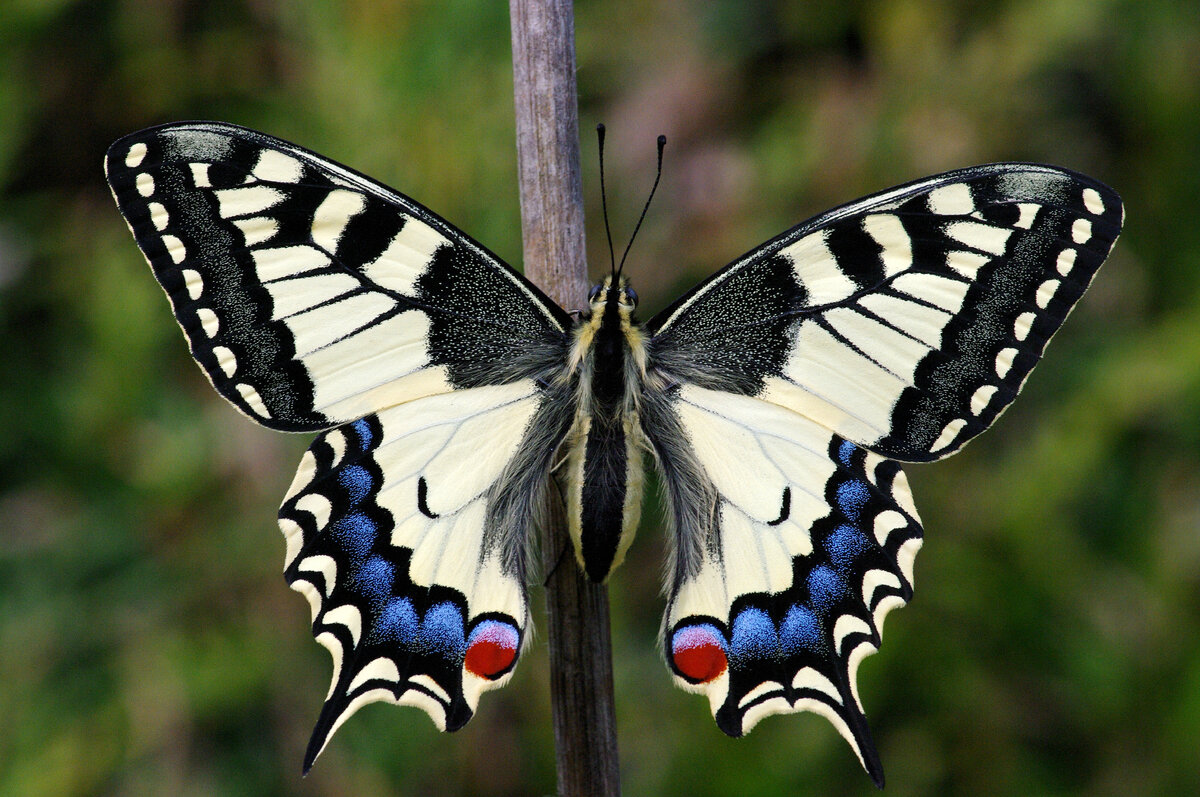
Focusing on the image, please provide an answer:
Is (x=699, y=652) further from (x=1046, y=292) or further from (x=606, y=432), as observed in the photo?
(x=1046, y=292)

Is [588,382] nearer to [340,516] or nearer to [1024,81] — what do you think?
[340,516]

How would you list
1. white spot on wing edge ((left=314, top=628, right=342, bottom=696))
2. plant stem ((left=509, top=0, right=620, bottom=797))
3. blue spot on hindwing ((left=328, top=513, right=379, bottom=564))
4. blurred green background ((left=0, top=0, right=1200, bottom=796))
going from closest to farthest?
plant stem ((left=509, top=0, right=620, bottom=797)), white spot on wing edge ((left=314, top=628, right=342, bottom=696)), blue spot on hindwing ((left=328, top=513, right=379, bottom=564)), blurred green background ((left=0, top=0, right=1200, bottom=796))

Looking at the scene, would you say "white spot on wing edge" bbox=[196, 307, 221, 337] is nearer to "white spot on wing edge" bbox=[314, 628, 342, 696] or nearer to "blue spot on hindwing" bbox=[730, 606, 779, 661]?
"white spot on wing edge" bbox=[314, 628, 342, 696]

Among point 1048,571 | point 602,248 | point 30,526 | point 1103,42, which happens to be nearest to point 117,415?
point 30,526

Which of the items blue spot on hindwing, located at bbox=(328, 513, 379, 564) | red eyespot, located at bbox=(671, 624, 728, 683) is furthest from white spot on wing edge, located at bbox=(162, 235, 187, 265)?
red eyespot, located at bbox=(671, 624, 728, 683)

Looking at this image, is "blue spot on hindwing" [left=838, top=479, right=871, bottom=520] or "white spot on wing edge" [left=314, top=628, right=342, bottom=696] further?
"blue spot on hindwing" [left=838, top=479, right=871, bottom=520]

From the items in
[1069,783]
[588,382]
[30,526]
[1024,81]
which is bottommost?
[1069,783]
